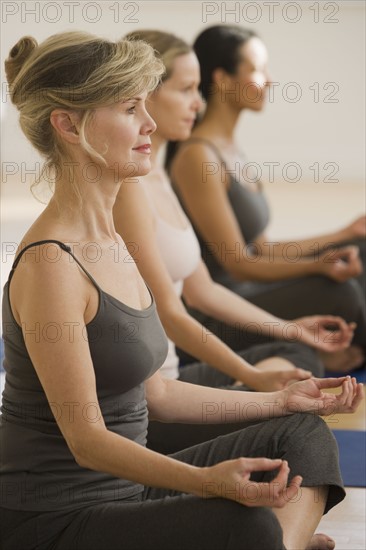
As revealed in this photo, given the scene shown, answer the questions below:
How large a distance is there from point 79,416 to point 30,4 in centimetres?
730

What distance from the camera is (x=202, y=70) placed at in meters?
3.99

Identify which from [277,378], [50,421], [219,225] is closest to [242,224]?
[219,225]

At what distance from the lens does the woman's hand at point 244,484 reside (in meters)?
1.59

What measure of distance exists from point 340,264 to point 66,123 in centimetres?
212

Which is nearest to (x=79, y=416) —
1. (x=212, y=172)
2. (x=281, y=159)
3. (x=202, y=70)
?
(x=212, y=172)

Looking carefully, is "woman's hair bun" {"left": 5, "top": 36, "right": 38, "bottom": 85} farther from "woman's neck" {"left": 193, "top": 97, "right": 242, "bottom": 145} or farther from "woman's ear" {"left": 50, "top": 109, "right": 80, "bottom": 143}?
"woman's neck" {"left": 193, "top": 97, "right": 242, "bottom": 145}

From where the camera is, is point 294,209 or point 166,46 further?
point 294,209

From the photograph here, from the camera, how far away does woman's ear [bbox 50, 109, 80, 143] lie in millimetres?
1787

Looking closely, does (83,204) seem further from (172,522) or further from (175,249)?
(175,249)

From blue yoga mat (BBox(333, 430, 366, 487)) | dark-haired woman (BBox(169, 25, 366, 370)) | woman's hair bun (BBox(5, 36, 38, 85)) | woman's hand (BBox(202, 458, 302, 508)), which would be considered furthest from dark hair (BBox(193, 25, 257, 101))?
woman's hand (BBox(202, 458, 302, 508))

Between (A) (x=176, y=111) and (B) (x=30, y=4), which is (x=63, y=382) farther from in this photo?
(B) (x=30, y=4)

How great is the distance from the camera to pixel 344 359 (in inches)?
150

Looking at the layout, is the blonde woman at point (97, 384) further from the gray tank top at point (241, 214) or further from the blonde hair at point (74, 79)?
the gray tank top at point (241, 214)

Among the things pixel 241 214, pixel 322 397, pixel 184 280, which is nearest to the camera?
pixel 322 397
